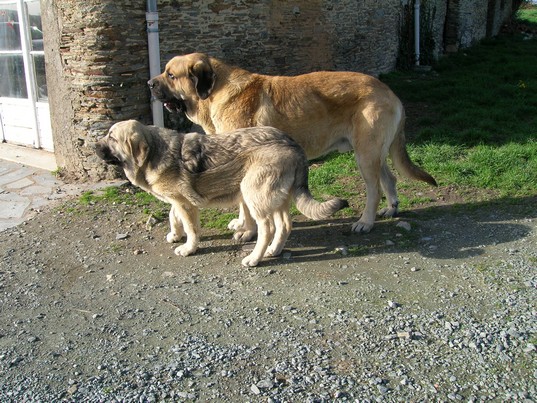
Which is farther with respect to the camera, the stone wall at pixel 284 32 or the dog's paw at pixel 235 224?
the stone wall at pixel 284 32

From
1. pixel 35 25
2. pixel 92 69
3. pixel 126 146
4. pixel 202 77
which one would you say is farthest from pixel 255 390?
pixel 35 25

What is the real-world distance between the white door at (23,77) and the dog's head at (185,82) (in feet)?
12.4

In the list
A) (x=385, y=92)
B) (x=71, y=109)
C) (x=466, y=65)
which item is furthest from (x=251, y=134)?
(x=466, y=65)

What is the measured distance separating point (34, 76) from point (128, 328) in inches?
248

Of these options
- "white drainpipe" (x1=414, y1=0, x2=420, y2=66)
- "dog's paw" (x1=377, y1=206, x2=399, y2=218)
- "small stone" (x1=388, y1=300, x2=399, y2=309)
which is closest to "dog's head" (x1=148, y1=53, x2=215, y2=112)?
"dog's paw" (x1=377, y1=206, x2=399, y2=218)

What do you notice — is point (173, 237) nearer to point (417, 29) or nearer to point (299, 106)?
point (299, 106)

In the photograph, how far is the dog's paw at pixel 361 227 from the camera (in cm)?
577

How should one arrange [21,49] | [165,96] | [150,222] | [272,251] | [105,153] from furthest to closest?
[21,49] → [150,222] → [165,96] → [272,251] → [105,153]

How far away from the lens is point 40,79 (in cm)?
869

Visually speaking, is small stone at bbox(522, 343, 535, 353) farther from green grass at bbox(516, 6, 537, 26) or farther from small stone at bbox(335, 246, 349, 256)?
green grass at bbox(516, 6, 537, 26)

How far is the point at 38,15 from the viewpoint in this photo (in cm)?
830

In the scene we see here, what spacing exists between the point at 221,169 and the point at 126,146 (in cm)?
91

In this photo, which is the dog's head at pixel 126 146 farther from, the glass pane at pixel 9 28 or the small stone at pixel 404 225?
the glass pane at pixel 9 28

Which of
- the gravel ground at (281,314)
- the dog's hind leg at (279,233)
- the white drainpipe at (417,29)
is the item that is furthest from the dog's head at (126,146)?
the white drainpipe at (417,29)
